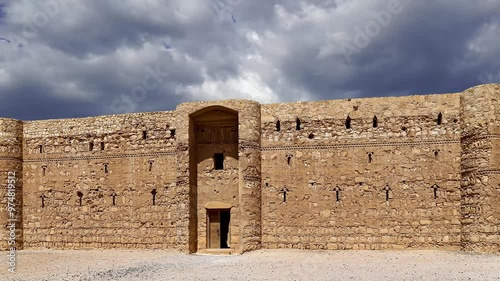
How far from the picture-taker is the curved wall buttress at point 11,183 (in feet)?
69.8

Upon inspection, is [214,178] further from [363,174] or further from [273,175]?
[363,174]

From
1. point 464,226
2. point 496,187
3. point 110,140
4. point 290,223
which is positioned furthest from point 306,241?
point 110,140

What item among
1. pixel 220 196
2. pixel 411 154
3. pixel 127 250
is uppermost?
pixel 411 154

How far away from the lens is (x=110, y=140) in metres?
21.1

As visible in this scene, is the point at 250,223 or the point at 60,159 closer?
the point at 250,223

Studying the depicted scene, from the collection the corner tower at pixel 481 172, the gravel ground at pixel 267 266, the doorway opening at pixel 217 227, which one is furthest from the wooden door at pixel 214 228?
the corner tower at pixel 481 172

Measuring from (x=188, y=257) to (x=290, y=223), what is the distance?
3.73 meters

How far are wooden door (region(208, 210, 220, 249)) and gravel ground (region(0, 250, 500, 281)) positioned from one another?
1.80 metres

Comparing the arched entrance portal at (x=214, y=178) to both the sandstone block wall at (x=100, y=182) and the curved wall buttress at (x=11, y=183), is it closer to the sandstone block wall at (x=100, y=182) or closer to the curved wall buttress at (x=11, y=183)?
the sandstone block wall at (x=100, y=182)

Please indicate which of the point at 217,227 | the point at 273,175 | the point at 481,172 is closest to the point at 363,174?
the point at 273,175

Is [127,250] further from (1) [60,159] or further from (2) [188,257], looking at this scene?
(1) [60,159]

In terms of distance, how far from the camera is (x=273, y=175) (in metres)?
19.1

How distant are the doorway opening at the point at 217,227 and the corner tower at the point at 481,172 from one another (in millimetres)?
8310

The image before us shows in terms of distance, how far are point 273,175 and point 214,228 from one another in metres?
3.10
